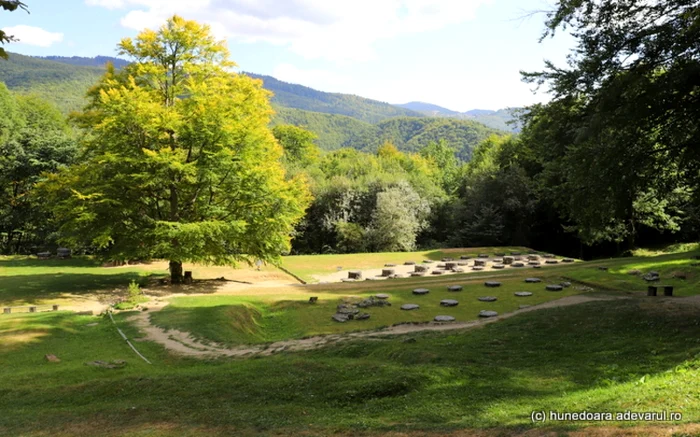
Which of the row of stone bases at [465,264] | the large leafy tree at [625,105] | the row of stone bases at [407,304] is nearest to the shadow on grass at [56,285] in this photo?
the row of stone bases at [407,304]

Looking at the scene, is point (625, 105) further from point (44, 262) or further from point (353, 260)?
point (44, 262)

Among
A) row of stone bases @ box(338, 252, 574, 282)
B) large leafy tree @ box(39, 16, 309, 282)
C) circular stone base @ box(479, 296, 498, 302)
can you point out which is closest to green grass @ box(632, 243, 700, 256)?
row of stone bases @ box(338, 252, 574, 282)

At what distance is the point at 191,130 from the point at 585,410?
69.2ft

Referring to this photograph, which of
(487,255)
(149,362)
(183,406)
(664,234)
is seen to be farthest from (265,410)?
(664,234)

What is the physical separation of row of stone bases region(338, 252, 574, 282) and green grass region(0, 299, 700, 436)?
16.1m

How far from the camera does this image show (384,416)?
7.79 metres

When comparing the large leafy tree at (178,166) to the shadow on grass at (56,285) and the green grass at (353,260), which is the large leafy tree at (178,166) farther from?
the green grass at (353,260)

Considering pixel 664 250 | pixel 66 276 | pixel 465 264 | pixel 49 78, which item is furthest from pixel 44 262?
pixel 49 78

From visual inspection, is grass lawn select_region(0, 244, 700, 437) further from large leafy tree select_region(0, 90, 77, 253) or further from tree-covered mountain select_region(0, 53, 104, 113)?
tree-covered mountain select_region(0, 53, 104, 113)

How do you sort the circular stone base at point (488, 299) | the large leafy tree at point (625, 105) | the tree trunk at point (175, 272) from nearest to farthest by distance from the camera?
the large leafy tree at point (625, 105)
the circular stone base at point (488, 299)
the tree trunk at point (175, 272)

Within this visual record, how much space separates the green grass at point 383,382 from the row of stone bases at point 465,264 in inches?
634

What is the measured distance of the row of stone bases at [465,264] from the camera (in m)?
30.8

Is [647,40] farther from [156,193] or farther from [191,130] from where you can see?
[156,193]

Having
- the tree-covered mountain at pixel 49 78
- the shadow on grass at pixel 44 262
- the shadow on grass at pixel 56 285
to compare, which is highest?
the tree-covered mountain at pixel 49 78
